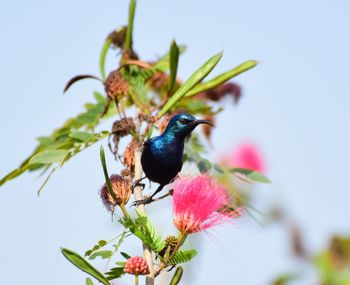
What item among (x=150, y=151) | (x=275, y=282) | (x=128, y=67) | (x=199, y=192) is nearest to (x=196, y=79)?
(x=150, y=151)

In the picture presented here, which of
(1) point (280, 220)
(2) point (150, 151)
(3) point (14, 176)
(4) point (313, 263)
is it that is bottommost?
(4) point (313, 263)

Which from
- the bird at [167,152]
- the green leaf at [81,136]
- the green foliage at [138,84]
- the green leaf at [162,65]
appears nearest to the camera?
the bird at [167,152]

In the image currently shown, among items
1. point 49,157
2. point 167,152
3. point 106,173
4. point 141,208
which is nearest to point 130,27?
point 49,157

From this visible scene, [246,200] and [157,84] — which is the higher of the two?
[157,84]

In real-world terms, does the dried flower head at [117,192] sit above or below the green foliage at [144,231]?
above

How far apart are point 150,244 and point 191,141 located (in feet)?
4.07

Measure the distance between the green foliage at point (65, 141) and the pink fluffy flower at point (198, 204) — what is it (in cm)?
51

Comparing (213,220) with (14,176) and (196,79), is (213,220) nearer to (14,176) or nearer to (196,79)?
A: (196,79)

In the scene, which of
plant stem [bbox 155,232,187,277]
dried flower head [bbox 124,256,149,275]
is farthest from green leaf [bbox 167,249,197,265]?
dried flower head [bbox 124,256,149,275]

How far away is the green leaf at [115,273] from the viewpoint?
1.87 m

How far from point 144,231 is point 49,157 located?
735mm

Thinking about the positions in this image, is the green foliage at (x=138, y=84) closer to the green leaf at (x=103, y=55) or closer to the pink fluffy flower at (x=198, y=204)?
the green leaf at (x=103, y=55)

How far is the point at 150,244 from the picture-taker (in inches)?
73.0

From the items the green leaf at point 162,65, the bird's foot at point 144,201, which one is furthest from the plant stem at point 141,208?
the green leaf at point 162,65
